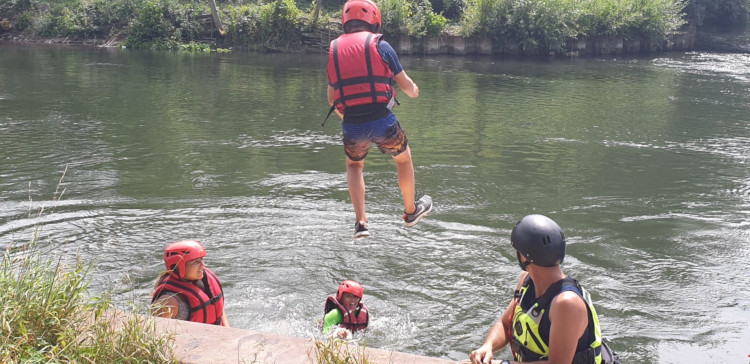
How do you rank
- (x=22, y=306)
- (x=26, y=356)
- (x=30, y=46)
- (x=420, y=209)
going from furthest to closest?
(x=30, y=46)
(x=420, y=209)
(x=22, y=306)
(x=26, y=356)

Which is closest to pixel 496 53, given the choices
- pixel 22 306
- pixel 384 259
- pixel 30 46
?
pixel 30 46

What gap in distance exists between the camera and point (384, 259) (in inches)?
374

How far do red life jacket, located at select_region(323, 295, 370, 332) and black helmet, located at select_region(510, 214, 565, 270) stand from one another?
11.8ft

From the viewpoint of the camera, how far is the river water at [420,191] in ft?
26.4

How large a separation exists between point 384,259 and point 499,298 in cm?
184

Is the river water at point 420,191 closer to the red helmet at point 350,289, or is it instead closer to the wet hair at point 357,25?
the red helmet at point 350,289

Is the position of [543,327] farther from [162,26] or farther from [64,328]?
[162,26]

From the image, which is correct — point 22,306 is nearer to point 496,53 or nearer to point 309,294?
point 309,294

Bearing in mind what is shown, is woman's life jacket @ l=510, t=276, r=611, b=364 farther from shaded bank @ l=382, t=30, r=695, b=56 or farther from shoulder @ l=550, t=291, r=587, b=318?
shaded bank @ l=382, t=30, r=695, b=56

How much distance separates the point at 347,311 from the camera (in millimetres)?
7406

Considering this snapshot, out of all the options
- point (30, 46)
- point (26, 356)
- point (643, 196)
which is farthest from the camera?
point (30, 46)

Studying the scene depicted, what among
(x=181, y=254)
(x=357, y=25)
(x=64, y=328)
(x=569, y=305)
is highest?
(x=357, y=25)

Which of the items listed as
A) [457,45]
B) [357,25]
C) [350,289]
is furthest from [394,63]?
[457,45]

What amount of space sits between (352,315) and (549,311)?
3.71 metres
